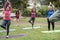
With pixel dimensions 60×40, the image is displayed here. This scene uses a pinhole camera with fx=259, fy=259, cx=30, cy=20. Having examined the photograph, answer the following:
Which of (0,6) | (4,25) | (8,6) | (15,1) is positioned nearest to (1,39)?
(4,25)

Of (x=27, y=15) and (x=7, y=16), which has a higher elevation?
(x=7, y=16)

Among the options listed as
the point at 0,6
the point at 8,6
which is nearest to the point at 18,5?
the point at 0,6

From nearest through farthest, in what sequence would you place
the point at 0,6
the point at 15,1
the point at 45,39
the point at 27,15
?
the point at 45,39 < the point at 15,1 < the point at 0,6 < the point at 27,15

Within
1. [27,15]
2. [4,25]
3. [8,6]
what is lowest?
[27,15]

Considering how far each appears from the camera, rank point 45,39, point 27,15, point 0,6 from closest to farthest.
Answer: point 45,39
point 0,6
point 27,15

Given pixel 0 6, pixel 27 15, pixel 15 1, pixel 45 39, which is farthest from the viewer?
pixel 27 15

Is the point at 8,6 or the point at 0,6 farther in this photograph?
the point at 0,6

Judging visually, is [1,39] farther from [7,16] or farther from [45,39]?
[45,39]

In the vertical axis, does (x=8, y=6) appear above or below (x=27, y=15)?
above

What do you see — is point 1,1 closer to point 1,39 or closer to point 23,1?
point 23,1

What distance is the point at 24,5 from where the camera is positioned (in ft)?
104

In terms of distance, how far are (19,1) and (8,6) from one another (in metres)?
17.5

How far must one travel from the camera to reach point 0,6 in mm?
34562

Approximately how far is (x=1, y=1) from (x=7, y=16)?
2247cm
